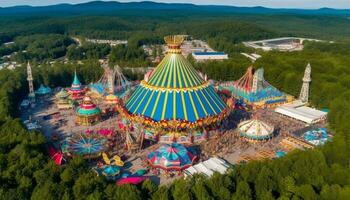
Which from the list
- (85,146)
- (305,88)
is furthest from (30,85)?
(305,88)

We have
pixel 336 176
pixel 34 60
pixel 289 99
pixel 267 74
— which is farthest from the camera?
pixel 34 60

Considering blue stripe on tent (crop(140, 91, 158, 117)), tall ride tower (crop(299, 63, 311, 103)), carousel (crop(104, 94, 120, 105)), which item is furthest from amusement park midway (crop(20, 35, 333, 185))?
tall ride tower (crop(299, 63, 311, 103))

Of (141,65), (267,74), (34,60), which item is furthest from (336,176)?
(34,60)

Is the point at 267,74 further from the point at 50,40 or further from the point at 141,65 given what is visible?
the point at 50,40

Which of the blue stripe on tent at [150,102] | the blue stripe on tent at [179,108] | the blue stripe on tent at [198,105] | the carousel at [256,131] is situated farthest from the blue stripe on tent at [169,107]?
the carousel at [256,131]

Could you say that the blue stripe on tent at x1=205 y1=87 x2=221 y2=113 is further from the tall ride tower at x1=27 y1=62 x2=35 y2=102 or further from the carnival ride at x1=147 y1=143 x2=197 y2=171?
the tall ride tower at x1=27 y1=62 x2=35 y2=102
